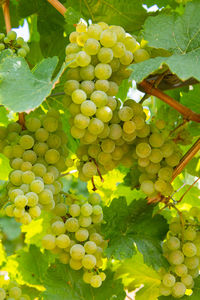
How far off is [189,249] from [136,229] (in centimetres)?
18

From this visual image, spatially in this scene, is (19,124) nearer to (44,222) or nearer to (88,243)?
(88,243)

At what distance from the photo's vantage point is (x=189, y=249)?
1.15 meters

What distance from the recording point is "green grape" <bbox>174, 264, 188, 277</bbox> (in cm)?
115

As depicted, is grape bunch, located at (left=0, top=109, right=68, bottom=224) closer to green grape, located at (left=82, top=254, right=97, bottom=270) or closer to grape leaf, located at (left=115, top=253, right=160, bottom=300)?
green grape, located at (left=82, top=254, right=97, bottom=270)

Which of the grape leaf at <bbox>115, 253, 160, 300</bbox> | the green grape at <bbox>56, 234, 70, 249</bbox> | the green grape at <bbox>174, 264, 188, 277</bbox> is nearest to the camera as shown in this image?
the green grape at <bbox>56, 234, 70, 249</bbox>

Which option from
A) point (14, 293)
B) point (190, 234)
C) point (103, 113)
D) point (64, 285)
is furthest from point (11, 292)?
point (103, 113)

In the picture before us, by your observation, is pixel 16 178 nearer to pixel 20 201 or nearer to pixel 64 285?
pixel 20 201

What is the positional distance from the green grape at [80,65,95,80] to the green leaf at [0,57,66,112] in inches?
2.7

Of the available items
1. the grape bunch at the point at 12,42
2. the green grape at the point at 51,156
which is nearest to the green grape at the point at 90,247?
the green grape at the point at 51,156

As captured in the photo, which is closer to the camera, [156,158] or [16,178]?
[16,178]

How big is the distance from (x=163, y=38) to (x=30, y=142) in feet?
1.37

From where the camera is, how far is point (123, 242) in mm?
1187

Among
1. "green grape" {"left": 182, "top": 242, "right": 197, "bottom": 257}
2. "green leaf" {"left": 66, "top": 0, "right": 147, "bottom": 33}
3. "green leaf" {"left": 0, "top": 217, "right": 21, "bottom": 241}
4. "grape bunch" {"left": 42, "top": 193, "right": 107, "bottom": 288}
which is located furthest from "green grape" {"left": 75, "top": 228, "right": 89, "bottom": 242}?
"green leaf" {"left": 0, "top": 217, "right": 21, "bottom": 241}

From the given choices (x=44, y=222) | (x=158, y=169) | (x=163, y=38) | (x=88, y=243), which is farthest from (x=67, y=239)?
(x=44, y=222)
